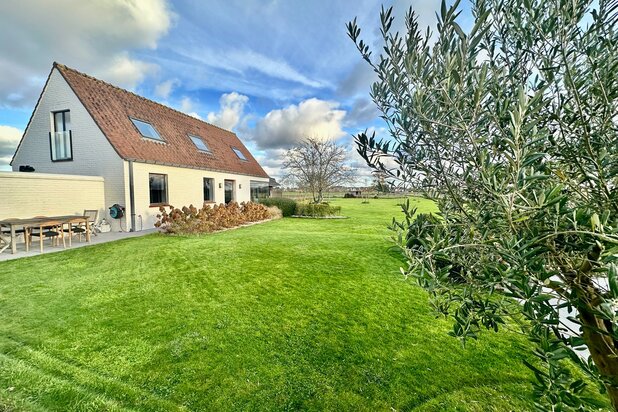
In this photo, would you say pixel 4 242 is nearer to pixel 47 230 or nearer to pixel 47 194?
pixel 47 230

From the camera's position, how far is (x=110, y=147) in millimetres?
12125

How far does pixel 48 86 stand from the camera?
12422 millimetres

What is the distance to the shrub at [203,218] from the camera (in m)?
12.0

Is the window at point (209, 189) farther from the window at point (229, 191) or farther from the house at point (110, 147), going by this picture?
the window at point (229, 191)

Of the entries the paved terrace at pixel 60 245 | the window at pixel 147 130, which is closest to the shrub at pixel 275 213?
the paved terrace at pixel 60 245

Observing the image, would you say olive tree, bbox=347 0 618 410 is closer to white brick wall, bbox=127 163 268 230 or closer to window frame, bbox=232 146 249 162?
white brick wall, bbox=127 163 268 230

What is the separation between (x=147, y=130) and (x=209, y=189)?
502 centimetres

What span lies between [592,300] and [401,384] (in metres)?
2.24

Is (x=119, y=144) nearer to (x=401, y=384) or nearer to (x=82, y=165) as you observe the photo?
(x=82, y=165)

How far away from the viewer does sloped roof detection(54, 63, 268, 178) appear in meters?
12.4

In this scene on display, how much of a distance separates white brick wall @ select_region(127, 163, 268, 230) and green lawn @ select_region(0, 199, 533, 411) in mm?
6427

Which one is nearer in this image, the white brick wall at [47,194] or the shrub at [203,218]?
the white brick wall at [47,194]

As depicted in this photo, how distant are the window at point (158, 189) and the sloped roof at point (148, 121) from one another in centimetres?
89

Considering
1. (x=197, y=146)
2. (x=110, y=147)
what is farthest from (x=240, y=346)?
(x=197, y=146)
